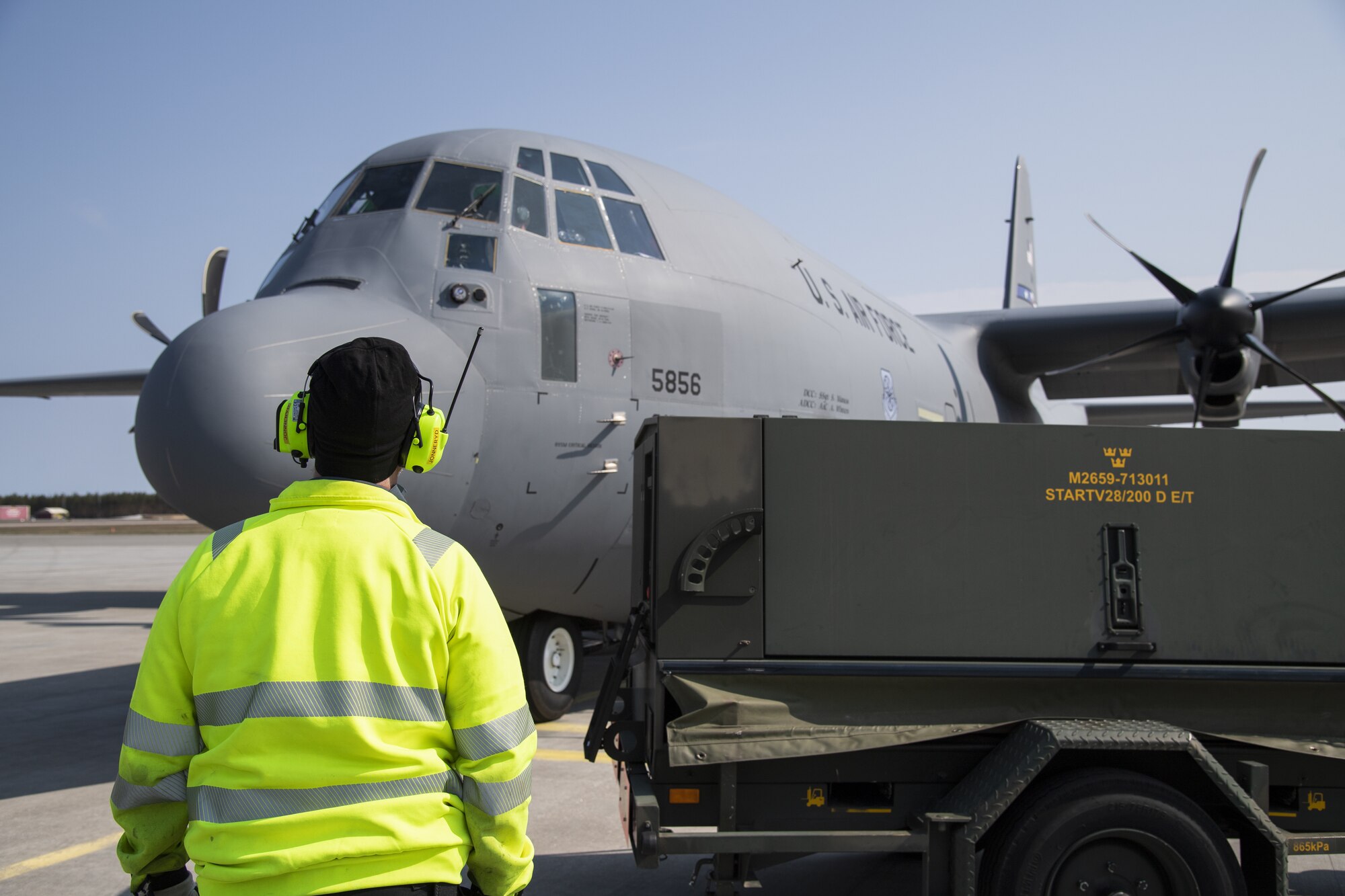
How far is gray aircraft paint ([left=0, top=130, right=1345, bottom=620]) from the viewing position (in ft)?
18.4

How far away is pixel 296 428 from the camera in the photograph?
226 centimetres

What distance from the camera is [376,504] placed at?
209 cm

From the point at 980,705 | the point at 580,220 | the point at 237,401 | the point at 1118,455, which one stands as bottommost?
the point at 980,705

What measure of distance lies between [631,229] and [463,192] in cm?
128

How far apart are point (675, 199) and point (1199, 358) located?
687cm

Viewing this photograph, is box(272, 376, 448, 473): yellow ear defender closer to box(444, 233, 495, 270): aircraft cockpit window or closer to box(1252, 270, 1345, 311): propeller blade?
box(444, 233, 495, 270): aircraft cockpit window

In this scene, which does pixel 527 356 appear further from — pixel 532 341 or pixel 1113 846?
pixel 1113 846

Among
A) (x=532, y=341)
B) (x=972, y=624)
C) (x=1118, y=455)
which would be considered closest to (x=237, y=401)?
(x=532, y=341)

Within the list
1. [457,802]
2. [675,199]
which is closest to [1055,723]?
[457,802]

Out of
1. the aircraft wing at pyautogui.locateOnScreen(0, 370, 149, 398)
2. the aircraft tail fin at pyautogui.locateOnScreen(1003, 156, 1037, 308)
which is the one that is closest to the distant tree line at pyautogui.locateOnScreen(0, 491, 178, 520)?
the aircraft wing at pyautogui.locateOnScreen(0, 370, 149, 398)

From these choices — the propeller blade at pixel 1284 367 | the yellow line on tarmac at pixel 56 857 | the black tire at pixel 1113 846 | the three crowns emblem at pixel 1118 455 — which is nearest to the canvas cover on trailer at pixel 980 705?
the black tire at pixel 1113 846

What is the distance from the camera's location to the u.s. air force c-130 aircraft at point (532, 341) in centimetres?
567

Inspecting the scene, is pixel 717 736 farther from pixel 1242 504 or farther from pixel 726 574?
pixel 1242 504

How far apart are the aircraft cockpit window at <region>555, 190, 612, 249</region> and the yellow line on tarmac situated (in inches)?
183
